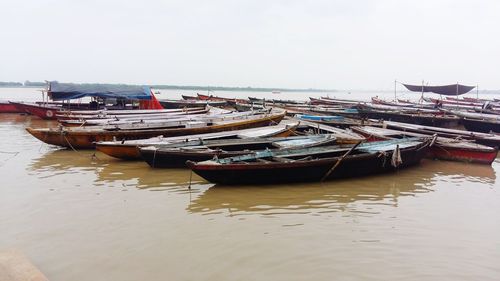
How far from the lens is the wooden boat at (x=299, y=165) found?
8.95m

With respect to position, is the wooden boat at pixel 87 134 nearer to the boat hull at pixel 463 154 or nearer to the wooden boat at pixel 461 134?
the boat hull at pixel 463 154

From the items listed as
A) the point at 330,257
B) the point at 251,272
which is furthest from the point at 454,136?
the point at 251,272

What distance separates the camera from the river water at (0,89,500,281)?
17.4 ft

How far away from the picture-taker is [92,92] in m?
24.4

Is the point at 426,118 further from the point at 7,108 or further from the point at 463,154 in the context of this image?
the point at 7,108

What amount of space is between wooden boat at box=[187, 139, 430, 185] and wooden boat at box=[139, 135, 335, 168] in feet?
2.54

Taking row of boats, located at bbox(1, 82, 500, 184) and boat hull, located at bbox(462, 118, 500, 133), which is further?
boat hull, located at bbox(462, 118, 500, 133)

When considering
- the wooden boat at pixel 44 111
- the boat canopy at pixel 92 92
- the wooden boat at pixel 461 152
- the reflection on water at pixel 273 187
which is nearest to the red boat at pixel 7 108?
the wooden boat at pixel 44 111

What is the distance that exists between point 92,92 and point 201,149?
1628 centimetres

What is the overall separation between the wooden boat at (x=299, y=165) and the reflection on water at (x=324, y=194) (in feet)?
0.69

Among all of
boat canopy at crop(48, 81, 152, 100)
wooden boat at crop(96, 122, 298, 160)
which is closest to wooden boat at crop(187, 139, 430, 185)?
wooden boat at crop(96, 122, 298, 160)

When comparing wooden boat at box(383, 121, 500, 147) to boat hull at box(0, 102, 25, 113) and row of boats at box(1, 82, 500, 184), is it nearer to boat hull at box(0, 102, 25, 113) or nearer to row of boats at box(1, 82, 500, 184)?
row of boats at box(1, 82, 500, 184)

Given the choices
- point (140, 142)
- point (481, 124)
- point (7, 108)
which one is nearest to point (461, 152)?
point (481, 124)

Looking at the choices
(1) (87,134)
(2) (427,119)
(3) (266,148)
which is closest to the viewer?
(3) (266,148)
